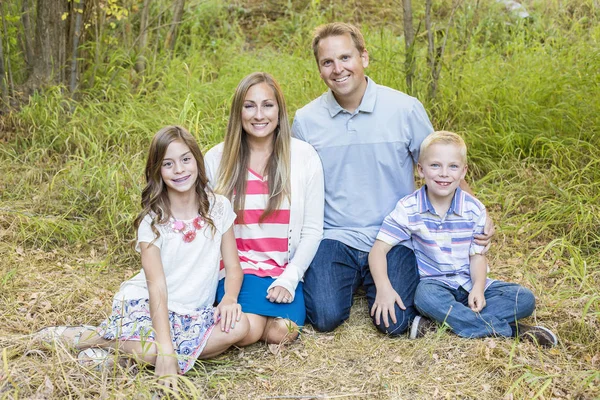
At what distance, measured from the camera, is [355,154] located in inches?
132

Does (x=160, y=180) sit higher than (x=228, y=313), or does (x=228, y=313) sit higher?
(x=160, y=180)

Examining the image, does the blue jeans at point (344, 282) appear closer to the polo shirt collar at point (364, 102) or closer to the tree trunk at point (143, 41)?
the polo shirt collar at point (364, 102)

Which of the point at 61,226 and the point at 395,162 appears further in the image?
the point at 61,226

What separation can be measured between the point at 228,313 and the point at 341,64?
1.32 meters

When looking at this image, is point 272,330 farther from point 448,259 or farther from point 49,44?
point 49,44

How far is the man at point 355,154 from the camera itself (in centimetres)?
328

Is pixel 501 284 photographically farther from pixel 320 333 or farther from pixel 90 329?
pixel 90 329

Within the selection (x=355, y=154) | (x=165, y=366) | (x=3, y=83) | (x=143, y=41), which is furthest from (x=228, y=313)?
(x=143, y=41)

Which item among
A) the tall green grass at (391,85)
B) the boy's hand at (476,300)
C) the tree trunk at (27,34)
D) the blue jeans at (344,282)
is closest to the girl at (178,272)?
the blue jeans at (344,282)

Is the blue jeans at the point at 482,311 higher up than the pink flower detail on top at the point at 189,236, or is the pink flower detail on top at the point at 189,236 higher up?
the pink flower detail on top at the point at 189,236

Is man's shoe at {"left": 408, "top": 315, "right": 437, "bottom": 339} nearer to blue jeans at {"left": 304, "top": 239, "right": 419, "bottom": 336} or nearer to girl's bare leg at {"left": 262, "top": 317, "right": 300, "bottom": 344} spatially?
blue jeans at {"left": 304, "top": 239, "right": 419, "bottom": 336}

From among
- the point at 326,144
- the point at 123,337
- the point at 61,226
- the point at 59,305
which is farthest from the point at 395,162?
the point at 61,226

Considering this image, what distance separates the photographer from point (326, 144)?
11.1 ft

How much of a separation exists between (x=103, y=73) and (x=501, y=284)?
381 centimetres
